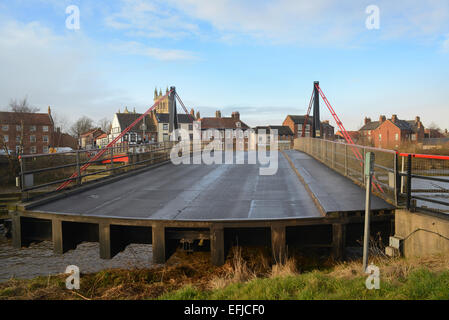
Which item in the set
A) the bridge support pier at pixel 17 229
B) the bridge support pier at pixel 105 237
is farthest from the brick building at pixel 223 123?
the bridge support pier at pixel 105 237

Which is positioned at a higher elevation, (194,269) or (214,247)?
(214,247)

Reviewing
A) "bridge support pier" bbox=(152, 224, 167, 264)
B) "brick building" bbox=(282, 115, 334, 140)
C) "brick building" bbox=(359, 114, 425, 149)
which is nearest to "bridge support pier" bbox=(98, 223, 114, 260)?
"bridge support pier" bbox=(152, 224, 167, 264)

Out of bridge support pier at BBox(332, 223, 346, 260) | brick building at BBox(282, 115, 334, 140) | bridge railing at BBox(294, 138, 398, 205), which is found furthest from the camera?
brick building at BBox(282, 115, 334, 140)

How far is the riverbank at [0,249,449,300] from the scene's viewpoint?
4.46 m

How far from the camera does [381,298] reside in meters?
4.20

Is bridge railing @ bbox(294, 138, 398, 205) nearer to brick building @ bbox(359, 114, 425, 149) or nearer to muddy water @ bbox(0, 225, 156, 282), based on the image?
muddy water @ bbox(0, 225, 156, 282)

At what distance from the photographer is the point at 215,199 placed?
9562 millimetres

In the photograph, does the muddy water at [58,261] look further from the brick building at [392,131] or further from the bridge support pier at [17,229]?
the brick building at [392,131]

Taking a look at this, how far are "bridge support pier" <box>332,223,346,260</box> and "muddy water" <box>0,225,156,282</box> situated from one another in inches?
203

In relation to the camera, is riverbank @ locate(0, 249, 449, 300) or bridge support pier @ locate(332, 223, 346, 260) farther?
bridge support pier @ locate(332, 223, 346, 260)

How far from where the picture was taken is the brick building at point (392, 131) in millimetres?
80500
